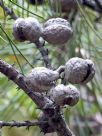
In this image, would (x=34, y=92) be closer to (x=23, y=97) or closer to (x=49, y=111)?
(x=49, y=111)

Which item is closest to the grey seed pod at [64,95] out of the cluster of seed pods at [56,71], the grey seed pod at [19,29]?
the cluster of seed pods at [56,71]

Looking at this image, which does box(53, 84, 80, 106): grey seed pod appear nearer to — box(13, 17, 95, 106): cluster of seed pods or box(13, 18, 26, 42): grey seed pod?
box(13, 17, 95, 106): cluster of seed pods

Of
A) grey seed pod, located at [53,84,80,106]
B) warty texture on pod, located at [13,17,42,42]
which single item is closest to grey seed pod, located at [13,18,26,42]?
warty texture on pod, located at [13,17,42,42]

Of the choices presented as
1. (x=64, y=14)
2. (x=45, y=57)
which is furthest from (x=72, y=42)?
(x=45, y=57)

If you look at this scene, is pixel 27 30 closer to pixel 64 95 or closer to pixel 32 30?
pixel 32 30

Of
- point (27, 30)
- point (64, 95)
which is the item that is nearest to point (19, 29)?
point (27, 30)

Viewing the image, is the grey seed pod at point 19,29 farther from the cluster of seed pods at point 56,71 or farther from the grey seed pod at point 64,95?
the grey seed pod at point 64,95
